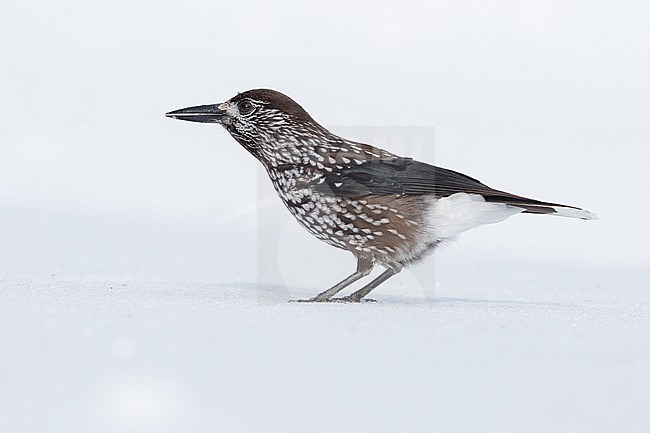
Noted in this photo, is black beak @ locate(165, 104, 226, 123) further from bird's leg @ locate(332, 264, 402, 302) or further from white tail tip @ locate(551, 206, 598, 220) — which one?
white tail tip @ locate(551, 206, 598, 220)

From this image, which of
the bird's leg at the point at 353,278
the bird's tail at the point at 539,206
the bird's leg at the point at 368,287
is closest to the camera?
the bird's tail at the point at 539,206

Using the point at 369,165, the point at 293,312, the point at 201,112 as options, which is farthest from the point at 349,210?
the point at 201,112

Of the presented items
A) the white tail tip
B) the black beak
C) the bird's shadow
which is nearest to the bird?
the white tail tip

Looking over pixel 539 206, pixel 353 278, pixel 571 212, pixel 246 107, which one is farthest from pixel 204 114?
pixel 571 212

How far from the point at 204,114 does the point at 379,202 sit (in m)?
1.35

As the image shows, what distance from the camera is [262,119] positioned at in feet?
20.0

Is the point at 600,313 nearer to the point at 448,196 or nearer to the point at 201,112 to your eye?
the point at 448,196

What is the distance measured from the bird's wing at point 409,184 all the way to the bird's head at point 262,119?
1.40ft

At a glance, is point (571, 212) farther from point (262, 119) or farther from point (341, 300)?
point (262, 119)

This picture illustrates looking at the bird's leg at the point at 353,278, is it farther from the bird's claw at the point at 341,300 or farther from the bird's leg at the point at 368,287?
the bird's leg at the point at 368,287

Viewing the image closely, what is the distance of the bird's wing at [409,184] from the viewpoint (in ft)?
18.7

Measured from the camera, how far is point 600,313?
225 inches

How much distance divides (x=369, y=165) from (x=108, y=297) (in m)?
1.73

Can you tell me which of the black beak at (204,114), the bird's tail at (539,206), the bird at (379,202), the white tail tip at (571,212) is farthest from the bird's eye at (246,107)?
the white tail tip at (571,212)
